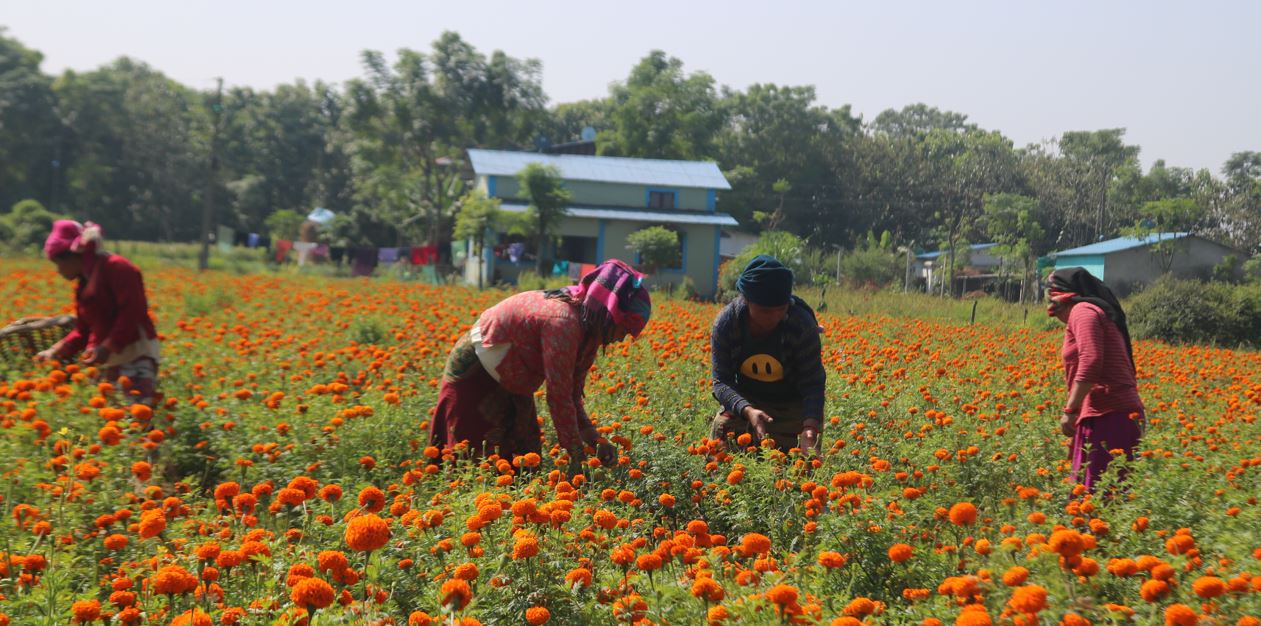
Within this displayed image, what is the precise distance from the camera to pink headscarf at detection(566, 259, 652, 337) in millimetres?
3709

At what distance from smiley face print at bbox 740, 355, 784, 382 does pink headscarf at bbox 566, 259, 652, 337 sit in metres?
0.72

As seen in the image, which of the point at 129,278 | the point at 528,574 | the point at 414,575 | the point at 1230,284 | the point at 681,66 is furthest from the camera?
the point at 681,66

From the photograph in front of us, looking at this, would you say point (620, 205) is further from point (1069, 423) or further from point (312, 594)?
point (312, 594)

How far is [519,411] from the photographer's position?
14.3 ft

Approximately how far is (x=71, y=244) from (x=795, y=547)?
418 cm

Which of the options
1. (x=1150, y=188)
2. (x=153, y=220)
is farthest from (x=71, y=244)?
(x=153, y=220)

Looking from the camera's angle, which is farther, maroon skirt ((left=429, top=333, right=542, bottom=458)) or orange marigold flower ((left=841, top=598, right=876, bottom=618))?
maroon skirt ((left=429, top=333, right=542, bottom=458))

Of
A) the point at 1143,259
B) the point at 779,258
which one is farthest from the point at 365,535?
the point at 779,258

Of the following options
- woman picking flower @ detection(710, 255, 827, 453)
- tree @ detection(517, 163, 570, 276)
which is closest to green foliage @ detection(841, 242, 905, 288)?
tree @ detection(517, 163, 570, 276)

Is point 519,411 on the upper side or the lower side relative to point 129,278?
lower

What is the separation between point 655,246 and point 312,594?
2769 cm

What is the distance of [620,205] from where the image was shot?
33312mm

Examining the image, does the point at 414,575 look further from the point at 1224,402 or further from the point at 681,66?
the point at 681,66

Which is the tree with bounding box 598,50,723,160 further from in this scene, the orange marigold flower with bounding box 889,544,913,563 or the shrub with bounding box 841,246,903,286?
the orange marigold flower with bounding box 889,544,913,563
